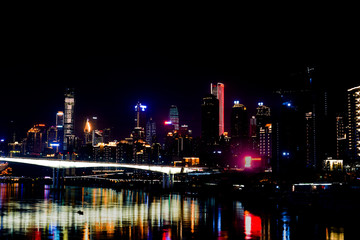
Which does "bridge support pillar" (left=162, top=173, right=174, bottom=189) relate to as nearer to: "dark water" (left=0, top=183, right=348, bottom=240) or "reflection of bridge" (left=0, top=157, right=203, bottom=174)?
"reflection of bridge" (left=0, top=157, right=203, bottom=174)

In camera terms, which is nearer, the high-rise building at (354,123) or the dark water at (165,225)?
the dark water at (165,225)

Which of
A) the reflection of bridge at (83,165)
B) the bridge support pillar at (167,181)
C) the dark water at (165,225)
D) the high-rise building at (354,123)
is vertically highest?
the high-rise building at (354,123)

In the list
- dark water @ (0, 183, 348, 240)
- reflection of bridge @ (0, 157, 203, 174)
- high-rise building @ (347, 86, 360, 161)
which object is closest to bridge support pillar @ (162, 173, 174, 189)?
reflection of bridge @ (0, 157, 203, 174)

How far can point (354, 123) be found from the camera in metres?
154

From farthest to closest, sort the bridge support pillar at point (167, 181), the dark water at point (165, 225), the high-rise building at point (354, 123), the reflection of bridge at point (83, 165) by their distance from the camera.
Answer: the high-rise building at point (354, 123) → the reflection of bridge at point (83, 165) → the bridge support pillar at point (167, 181) → the dark water at point (165, 225)

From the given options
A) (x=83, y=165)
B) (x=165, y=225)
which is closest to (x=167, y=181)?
(x=83, y=165)

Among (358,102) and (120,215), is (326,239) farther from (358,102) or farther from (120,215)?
(358,102)

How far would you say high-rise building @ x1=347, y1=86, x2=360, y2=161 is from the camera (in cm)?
14775

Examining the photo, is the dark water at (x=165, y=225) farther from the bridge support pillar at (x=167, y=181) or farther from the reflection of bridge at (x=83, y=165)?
the reflection of bridge at (x=83, y=165)

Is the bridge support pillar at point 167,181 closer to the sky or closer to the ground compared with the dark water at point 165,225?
closer to the ground

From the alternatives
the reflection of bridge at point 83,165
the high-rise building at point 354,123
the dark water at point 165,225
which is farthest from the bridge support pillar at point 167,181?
the dark water at point 165,225

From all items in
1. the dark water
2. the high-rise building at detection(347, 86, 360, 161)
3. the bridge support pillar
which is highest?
the high-rise building at detection(347, 86, 360, 161)

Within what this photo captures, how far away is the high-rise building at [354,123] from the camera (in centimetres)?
14775

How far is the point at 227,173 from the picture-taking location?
423ft
